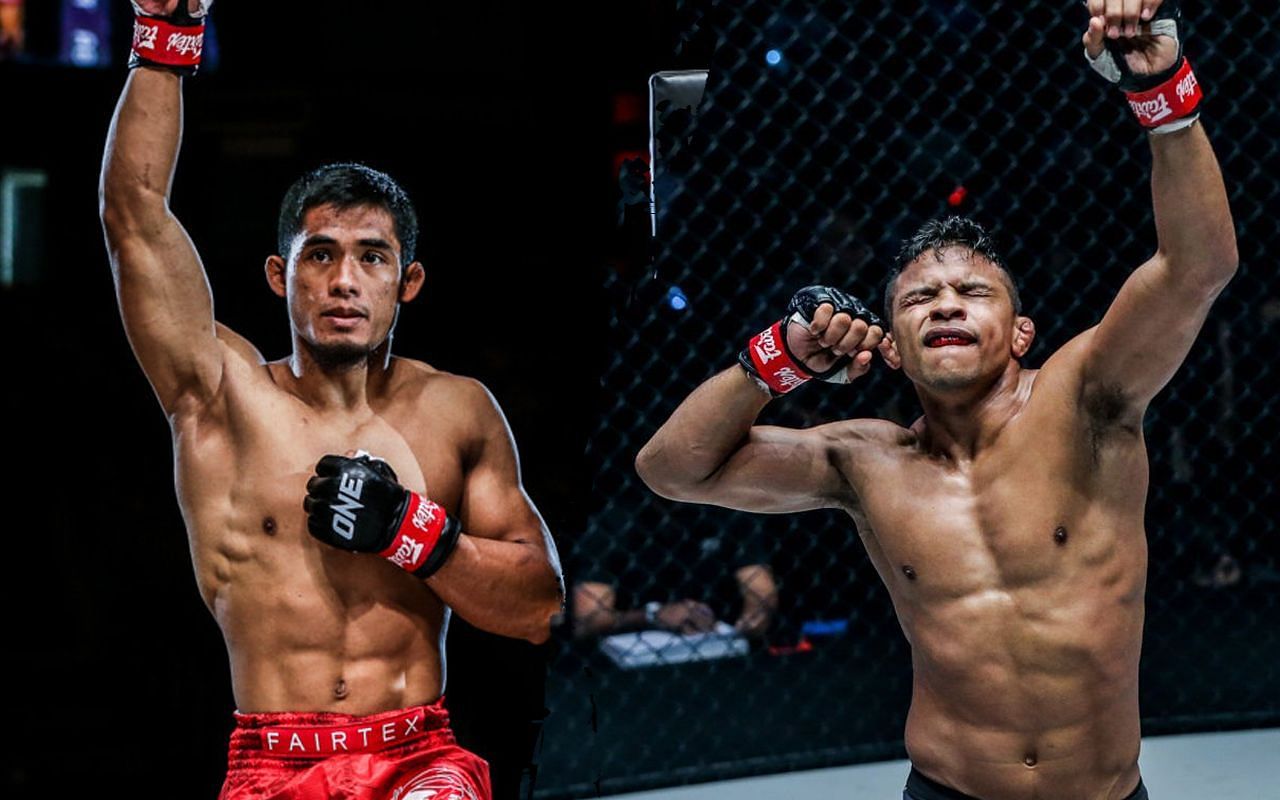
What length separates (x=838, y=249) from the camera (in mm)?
3369

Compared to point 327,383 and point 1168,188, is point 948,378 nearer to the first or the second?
point 1168,188

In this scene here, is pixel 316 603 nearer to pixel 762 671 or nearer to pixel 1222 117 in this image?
pixel 762 671

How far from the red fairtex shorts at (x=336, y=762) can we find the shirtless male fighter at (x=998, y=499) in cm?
53

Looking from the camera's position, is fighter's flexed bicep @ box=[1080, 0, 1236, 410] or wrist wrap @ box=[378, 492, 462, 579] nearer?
fighter's flexed bicep @ box=[1080, 0, 1236, 410]

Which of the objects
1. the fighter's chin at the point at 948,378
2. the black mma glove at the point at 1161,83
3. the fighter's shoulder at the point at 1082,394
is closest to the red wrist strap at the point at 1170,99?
the black mma glove at the point at 1161,83

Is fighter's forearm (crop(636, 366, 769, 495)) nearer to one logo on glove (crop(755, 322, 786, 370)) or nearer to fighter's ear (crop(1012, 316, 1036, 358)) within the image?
one logo on glove (crop(755, 322, 786, 370))

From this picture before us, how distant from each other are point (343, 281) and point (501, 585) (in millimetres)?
474

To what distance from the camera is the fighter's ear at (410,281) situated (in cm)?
181

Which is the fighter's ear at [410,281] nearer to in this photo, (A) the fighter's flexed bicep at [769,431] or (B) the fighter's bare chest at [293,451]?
(B) the fighter's bare chest at [293,451]

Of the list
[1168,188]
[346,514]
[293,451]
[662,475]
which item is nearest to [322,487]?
[346,514]

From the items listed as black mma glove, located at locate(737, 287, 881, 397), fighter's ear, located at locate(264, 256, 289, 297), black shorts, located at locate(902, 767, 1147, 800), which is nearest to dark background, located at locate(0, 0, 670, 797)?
fighter's ear, located at locate(264, 256, 289, 297)

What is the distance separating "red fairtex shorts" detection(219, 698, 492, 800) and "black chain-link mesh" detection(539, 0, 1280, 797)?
1.55 m

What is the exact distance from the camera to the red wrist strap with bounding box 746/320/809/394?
1.70 meters

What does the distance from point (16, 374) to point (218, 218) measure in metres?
0.58
